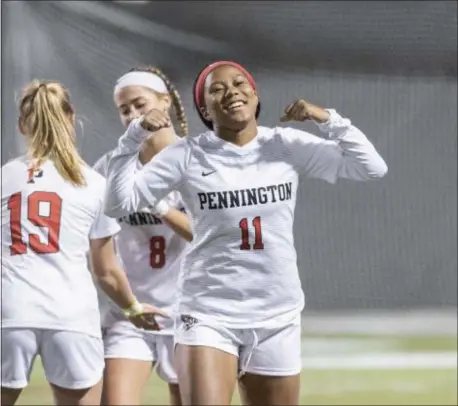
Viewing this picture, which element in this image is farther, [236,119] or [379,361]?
[379,361]

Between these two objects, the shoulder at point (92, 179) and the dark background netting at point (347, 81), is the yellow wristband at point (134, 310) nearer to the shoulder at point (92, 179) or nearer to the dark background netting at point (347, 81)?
the shoulder at point (92, 179)

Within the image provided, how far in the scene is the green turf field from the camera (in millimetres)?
2855

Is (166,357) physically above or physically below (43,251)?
below

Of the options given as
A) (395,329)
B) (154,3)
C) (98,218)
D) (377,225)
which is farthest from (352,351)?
(98,218)

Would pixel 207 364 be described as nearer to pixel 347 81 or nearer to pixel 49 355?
pixel 49 355

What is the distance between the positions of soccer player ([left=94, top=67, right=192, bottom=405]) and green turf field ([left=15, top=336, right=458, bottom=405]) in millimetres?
737

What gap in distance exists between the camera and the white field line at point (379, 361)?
3.08 metres

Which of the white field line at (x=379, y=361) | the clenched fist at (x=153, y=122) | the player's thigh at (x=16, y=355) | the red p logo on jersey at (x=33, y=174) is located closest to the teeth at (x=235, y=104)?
the clenched fist at (x=153, y=122)

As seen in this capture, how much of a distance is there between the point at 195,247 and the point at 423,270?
4.28 ft

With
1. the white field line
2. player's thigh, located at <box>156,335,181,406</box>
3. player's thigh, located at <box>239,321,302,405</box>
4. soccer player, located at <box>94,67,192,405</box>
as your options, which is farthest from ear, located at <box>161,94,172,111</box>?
the white field line

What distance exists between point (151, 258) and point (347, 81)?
943 mm

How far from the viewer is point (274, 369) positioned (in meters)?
1.74

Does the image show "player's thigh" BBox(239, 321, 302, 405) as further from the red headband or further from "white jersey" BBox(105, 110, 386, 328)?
the red headband

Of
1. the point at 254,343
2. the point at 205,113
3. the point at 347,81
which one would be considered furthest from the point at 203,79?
the point at 347,81
